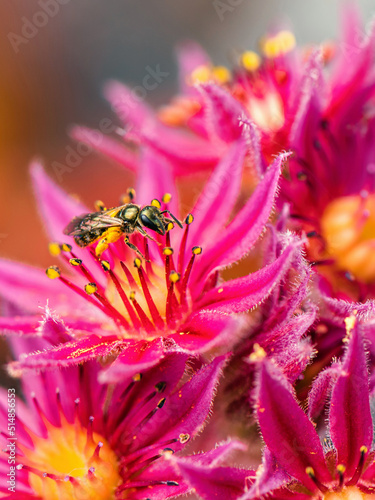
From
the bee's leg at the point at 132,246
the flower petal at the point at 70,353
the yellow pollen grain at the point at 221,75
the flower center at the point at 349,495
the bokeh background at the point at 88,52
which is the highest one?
the bokeh background at the point at 88,52

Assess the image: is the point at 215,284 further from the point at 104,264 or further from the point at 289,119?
the point at 289,119

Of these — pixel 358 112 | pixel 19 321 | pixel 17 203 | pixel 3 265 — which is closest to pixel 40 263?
pixel 17 203

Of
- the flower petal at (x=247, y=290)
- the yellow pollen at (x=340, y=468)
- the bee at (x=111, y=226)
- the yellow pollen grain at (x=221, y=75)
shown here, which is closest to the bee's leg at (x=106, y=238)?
the bee at (x=111, y=226)

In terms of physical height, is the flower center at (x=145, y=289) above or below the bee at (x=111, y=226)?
below

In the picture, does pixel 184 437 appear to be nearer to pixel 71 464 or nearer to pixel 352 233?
pixel 71 464

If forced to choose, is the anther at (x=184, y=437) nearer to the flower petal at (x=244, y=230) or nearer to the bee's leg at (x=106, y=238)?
the flower petal at (x=244, y=230)

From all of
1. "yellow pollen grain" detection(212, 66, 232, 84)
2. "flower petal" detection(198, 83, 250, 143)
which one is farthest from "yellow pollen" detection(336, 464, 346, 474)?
"yellow pollen grain" detection(212, 66, 232, 84)

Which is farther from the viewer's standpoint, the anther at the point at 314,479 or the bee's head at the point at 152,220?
the bee's head at the point at 152,220
